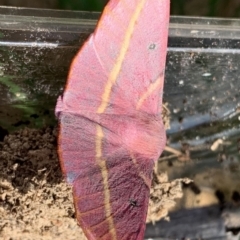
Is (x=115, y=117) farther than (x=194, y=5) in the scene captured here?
No

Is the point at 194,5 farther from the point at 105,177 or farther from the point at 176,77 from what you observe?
the point at 105,177

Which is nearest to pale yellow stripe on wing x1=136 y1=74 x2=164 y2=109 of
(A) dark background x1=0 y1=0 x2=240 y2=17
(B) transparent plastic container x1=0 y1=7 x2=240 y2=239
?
(B) transparent plastic container x1=0 y1=7 x2=240 y2=239

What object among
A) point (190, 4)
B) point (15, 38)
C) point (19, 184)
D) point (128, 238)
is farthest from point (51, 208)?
point (190, 4)

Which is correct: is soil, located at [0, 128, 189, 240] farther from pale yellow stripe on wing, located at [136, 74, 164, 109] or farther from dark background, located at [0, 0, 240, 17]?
dark background, located at [0, 0, 240, 17]

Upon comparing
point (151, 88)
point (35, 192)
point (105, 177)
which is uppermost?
point (151, 88)

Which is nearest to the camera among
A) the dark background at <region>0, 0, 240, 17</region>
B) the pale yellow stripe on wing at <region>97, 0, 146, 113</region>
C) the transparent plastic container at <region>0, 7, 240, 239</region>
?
the pale yellow stripe on wing at <region>97, 0, 146, 113</region>

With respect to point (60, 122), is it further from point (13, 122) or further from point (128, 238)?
point (13, 122)

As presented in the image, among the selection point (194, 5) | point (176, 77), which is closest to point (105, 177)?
point (176, 77)
